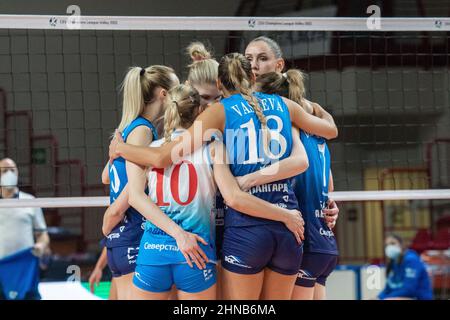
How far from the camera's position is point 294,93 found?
430cm

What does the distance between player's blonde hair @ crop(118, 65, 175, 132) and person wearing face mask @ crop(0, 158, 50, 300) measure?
3494 millimetres

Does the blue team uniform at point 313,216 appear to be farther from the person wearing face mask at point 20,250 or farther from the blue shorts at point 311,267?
the person wearing face mask at point 20,250

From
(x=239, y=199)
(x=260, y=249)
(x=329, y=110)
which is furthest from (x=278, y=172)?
(x=329, y=110)

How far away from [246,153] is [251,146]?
0.14 feet

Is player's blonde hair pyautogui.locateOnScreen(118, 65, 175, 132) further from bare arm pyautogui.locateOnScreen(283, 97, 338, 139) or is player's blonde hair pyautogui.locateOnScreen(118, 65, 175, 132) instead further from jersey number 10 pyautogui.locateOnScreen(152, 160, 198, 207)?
bare arm pyautogui.locateOnScreen(283, 97, 338, 139)

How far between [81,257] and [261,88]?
18.4ft

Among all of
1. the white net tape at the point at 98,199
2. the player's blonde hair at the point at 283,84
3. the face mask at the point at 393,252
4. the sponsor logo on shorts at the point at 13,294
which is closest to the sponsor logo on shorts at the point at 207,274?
the player's blonde hair at the point at 283,84

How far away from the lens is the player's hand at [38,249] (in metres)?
7.42

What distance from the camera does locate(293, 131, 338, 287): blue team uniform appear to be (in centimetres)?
421

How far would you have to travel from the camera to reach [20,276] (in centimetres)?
747

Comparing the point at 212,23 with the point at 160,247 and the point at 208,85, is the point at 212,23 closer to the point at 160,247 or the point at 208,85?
the point at 208,85

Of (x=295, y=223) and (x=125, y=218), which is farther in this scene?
(x=125, y=218)

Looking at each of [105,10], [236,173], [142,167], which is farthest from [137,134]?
[105,10]

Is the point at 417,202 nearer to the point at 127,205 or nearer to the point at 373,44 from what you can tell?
the point at 373,44
